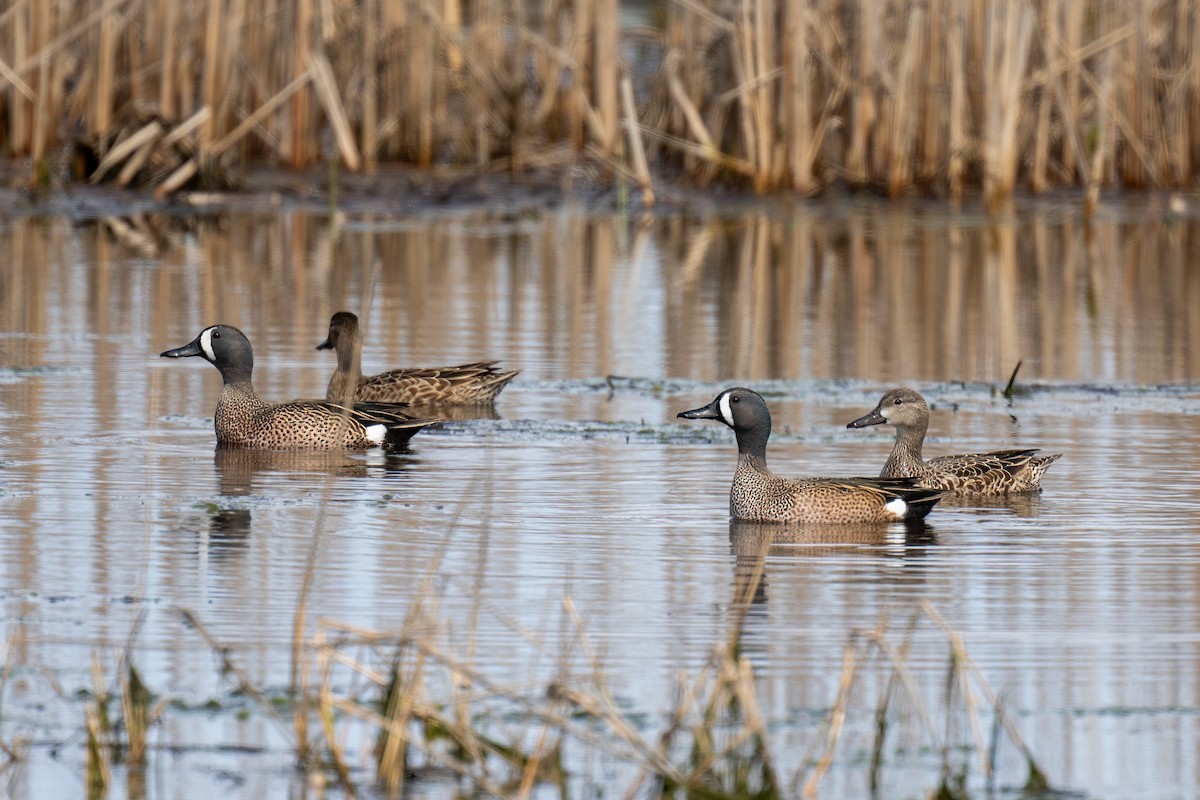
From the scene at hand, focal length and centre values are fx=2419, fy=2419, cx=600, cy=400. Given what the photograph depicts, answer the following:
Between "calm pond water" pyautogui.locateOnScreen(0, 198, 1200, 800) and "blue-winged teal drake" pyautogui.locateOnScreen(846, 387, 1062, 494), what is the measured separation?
0.63ft

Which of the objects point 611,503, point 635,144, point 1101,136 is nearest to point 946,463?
point 611,503

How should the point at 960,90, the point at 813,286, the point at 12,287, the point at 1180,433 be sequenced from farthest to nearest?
the point at 960,90 < the point at 813,286 < the point at 12,287 < the point at 1180,433

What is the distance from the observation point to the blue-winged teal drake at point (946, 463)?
401 inches

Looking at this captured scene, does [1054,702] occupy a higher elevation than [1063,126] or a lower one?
lower

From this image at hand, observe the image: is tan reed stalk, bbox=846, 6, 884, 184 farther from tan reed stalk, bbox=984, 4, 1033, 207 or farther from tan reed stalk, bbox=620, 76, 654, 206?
tan reed stalk, bbox=620, 76, 654, 206

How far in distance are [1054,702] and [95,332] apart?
944cm

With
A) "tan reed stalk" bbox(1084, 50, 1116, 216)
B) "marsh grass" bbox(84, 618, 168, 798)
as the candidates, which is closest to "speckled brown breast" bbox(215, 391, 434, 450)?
"marsh grass" bbox(84, 618, 168, 798)

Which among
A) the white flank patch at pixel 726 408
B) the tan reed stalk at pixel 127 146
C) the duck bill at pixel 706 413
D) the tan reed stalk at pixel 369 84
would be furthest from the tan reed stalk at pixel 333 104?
the white flank patch at pixel 726 408

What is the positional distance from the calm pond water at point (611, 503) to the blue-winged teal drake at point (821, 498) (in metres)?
0.13

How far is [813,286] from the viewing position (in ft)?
59.7

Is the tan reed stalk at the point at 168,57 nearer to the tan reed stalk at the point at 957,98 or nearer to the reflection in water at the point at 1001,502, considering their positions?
the tan reed stalk at the point at 957,98

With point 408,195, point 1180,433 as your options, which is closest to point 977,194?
point 408,195

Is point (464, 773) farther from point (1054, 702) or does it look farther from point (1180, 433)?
point (1180, 433)

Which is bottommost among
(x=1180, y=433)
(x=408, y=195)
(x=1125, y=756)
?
(x=1125, y=756)
